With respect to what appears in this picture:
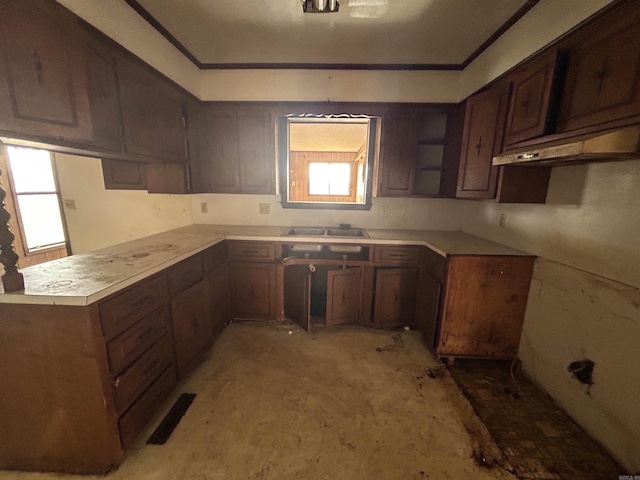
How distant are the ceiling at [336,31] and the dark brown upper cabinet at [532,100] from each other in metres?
0.45

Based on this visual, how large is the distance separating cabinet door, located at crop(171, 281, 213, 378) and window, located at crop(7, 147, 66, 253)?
2695mm

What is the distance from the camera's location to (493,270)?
1833 millimetres

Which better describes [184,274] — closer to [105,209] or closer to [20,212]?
[105,209]

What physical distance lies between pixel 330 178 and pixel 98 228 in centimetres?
519

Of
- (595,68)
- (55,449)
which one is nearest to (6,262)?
(55,449)

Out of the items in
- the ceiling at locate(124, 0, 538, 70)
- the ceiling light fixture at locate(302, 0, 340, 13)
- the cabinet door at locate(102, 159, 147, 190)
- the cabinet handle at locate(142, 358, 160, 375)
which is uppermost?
the ceiling at locate(124, 0, 538, 70)

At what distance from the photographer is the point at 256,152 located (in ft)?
8.52

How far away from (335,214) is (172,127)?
1709 mm

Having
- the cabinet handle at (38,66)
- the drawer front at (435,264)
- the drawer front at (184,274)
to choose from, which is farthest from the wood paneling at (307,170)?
the cabinet handle at (38,66)

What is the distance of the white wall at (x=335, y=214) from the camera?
2.75m

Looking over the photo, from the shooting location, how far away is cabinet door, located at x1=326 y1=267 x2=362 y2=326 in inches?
91.7

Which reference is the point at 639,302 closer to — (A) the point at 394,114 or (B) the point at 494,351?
(B) the point at 494,351

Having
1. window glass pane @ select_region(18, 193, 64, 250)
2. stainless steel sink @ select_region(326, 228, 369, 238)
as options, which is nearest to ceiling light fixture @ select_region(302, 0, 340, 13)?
stainless steel sink @ select_region(326, 228, 369, 238)

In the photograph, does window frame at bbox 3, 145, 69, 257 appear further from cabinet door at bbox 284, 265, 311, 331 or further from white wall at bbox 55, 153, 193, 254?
cabinet door at bbox 284, 265, 311, 331
